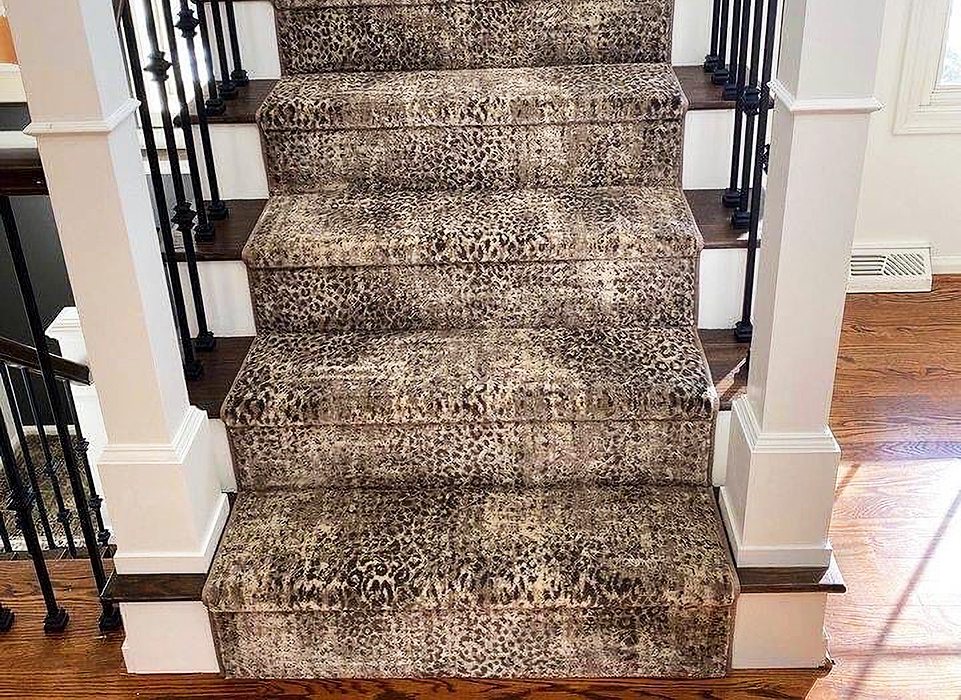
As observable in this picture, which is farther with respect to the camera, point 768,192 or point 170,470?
point 170,470

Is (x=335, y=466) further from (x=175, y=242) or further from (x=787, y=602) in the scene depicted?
(x=787, y=602)

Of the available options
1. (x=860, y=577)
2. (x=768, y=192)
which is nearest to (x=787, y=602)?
(x=860, y=577)

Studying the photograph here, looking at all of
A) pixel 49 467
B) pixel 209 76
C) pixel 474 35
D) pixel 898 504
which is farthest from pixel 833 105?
pixel 49 467

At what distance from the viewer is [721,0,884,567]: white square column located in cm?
145

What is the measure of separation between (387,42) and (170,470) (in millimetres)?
1227

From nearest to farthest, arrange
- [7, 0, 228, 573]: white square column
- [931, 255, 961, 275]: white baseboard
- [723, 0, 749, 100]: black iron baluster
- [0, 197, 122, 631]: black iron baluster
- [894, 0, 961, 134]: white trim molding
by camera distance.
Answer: [7, 0, 228, 573]: white square column < [0, 197, 122, 631]: black iron baluster < [723, 0, 749, 100]: black iron baluster < [894, 0, 961, 134]: white trim molding < [931, 255, 961, 275]: white baseboard

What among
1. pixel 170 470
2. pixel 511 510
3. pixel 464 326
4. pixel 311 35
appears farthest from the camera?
pixel 311 35

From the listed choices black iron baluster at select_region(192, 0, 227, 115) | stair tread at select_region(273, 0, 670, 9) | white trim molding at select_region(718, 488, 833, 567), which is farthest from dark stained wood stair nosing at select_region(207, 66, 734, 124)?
white trim molding at select_region(718, 488, 833, 567)

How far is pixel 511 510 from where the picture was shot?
1922 mm

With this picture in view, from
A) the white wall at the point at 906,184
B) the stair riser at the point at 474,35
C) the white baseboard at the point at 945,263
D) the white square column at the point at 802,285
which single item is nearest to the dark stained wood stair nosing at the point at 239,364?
the white square column at the point at 802,285

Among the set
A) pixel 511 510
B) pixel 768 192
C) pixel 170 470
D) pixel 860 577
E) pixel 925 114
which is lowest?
pixel 860 577

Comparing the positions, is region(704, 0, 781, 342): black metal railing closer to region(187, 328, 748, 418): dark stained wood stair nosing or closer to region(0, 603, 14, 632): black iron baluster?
region(187, 328, 748, 418): dark stained wood stair nosing

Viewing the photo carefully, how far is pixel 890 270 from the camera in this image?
3205 millimetres

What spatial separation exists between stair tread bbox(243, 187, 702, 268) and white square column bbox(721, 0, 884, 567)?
0.38m
